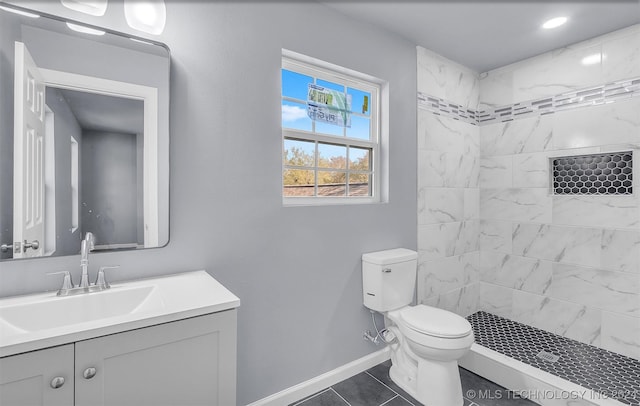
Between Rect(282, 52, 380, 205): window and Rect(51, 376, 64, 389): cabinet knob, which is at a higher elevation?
Rect(282, 52, 380, 205): window

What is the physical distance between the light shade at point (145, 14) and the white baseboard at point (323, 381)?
1.96 m

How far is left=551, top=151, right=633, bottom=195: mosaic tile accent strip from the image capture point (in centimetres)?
227

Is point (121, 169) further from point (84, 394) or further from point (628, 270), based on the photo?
point (628, 270)

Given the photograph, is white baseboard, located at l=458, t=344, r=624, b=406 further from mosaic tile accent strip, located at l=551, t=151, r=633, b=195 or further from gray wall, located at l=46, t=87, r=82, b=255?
gray wall, located at l=46, t=87, r=82, b=255

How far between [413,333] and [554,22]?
2295 mm

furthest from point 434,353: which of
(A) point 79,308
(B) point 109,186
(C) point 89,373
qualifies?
(B) point 109,186

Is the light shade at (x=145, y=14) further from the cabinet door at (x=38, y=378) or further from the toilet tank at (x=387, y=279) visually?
the toilet tank at (x=387, y=279)

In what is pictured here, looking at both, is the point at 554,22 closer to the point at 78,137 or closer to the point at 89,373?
the point at 78,137

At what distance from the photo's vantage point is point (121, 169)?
137 centimetres

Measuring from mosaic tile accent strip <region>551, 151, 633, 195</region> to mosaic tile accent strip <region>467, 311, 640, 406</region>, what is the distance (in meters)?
1.17

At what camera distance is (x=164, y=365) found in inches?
40.3

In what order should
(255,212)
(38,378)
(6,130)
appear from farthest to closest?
(255,212) < (6,130) < (38,378)

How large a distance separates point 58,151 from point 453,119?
2.77 metres
